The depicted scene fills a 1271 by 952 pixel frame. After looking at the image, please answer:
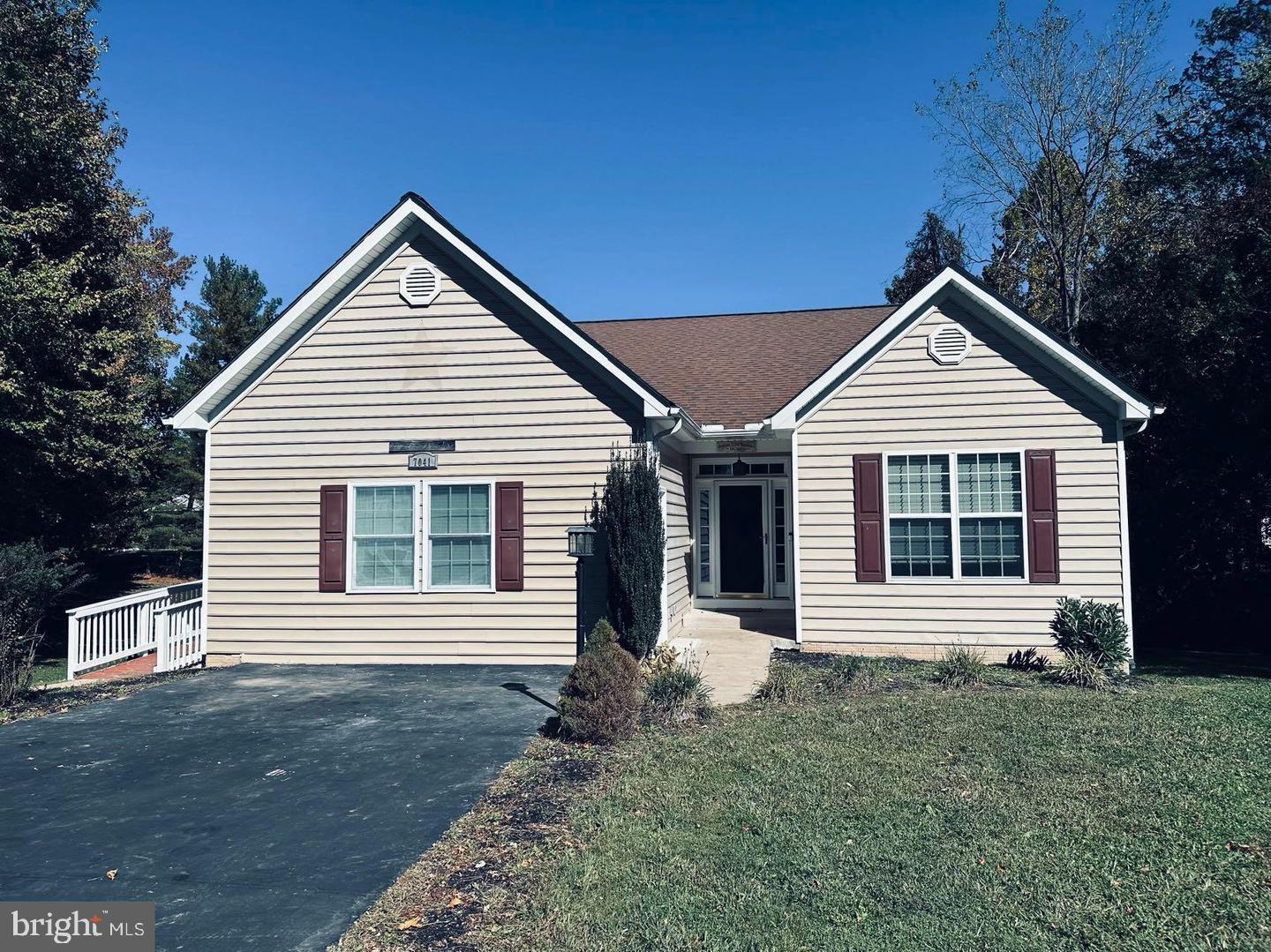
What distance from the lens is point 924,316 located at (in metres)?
11.2

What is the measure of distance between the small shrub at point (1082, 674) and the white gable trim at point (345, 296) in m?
5.63

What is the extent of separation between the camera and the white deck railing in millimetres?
11031

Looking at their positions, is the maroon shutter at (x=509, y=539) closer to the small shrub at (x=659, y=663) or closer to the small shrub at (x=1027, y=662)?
the small shrub at (x=659, y=663)

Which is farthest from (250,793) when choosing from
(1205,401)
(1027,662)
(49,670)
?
(1205,401)

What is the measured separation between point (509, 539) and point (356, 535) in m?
2.21

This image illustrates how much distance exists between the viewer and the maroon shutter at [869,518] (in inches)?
439

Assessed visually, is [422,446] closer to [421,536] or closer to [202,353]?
[421,536]

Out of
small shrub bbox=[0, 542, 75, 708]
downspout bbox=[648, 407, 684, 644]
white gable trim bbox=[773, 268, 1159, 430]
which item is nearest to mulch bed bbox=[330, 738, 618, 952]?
downspout bbox=[648, 407, 684, 644]

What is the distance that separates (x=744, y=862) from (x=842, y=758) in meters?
2.14

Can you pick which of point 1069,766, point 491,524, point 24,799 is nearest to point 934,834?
point 1069,766

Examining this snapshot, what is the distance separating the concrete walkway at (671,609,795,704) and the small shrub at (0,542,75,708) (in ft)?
25.3

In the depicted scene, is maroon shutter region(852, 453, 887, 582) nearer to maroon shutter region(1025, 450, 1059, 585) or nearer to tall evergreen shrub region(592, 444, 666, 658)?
maroon shutter region(1025, 450, 1059, 585)

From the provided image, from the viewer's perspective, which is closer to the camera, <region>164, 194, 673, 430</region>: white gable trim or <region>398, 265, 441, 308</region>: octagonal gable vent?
<region>164, 194, 673, 430</region>: white gable trim

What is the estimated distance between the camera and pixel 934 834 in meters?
4.86
